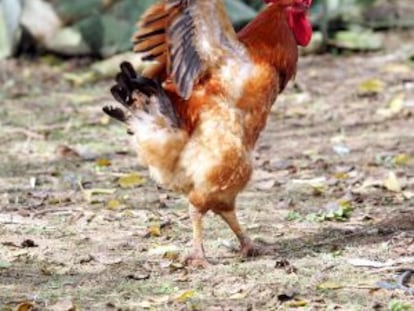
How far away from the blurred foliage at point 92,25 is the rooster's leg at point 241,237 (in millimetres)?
5595

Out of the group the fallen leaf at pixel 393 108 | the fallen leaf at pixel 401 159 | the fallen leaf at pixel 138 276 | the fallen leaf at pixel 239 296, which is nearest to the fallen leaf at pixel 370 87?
the fallen leaf at pixel 393 108

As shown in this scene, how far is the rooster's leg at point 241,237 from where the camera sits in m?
5.47

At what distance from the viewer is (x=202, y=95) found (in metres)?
5.23

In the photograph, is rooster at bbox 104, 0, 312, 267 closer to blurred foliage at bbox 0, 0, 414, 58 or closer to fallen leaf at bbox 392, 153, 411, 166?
fallen leaf at bbox 392, 153, 411, 166

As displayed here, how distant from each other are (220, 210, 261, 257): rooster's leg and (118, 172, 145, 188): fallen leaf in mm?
1645

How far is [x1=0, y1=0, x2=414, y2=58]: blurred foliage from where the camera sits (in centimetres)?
1114

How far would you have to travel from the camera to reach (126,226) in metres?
6.12

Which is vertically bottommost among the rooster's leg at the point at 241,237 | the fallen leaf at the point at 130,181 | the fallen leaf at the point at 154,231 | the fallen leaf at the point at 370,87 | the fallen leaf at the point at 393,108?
the fallen leaf at the point at 370,87

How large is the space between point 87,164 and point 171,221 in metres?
1.63

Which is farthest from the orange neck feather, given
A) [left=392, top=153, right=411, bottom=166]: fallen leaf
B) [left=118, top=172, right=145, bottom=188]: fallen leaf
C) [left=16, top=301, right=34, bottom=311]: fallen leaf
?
[left=392, top=153, right=411, bottom=166]: fallen leaf

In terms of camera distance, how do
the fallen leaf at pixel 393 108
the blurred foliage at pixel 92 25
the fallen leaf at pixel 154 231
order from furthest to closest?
the blurred foliage at pixel 92 25
the fallen leaf at pixel 393 108
the fallen leaf at pixel 154 231

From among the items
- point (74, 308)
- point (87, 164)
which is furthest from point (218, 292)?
point (87, 164)

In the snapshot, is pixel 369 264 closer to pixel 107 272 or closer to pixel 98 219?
pixel 107 272

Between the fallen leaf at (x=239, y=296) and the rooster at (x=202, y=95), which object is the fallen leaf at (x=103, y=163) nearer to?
the rooster at (x=202, y=95)
